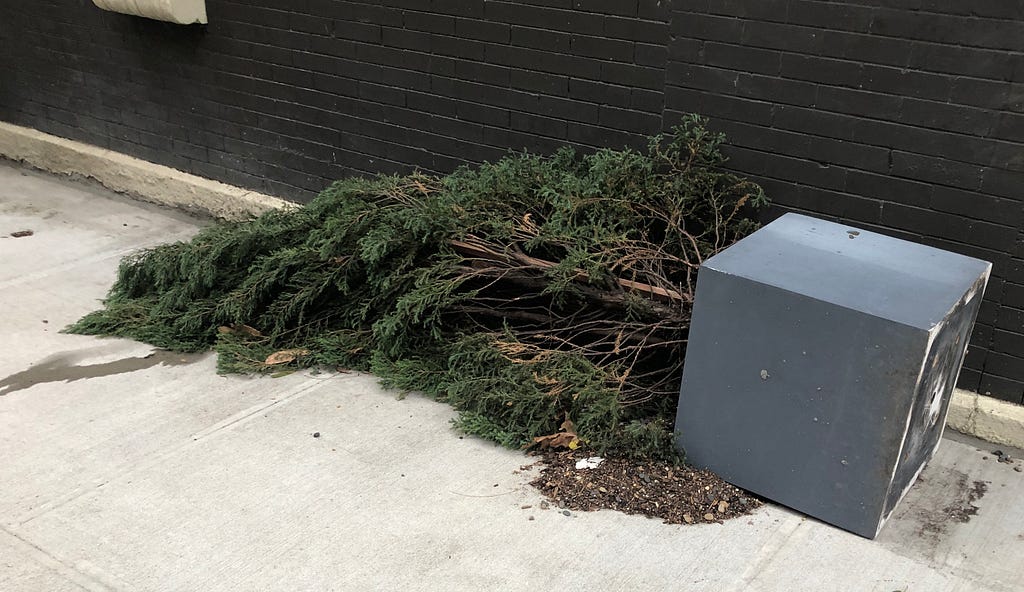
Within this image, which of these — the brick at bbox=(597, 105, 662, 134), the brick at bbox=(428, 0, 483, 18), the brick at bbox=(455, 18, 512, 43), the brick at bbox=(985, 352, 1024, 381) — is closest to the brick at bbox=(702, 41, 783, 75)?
the brick at bbox=(597, 105, 662, 134)

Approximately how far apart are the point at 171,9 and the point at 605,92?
3333mm

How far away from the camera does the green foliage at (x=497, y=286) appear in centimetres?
393

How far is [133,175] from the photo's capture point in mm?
7234

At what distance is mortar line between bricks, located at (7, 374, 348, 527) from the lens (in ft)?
11.2

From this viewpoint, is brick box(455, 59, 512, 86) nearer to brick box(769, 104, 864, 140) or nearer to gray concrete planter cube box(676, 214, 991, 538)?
brick box(769, 104, 864, 140)

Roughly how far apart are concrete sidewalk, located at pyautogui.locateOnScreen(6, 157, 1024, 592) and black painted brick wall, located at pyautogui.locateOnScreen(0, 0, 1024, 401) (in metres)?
1.23

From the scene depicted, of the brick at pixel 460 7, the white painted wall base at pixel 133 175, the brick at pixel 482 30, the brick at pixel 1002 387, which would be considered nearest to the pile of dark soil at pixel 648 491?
the brick at pixel 1002 387

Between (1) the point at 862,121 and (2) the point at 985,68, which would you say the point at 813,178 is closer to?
(1) the point at 862,121

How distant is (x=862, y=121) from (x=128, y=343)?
154 inches

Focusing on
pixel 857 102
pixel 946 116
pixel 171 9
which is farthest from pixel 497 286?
pixel 171 9

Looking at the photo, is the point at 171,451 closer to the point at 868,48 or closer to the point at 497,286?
the point at 497,286

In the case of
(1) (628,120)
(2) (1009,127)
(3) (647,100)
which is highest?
(2) (1009,127)

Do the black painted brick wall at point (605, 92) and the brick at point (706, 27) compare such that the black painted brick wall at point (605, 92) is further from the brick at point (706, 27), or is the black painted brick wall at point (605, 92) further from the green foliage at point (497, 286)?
the green foliage at point (497, 286)

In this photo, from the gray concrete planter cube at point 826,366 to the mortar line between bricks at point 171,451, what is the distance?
6.22 ft
